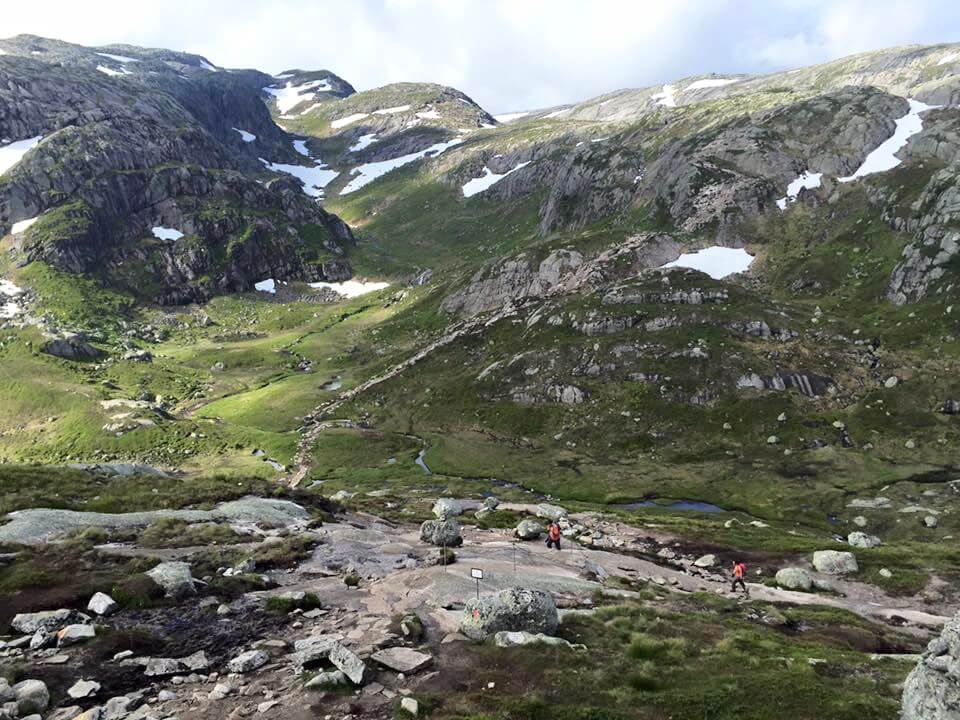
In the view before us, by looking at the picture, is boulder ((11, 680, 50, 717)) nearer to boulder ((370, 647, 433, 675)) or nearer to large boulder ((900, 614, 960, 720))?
boulder ((370, 647, 433, 675))

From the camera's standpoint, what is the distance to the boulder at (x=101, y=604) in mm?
26812

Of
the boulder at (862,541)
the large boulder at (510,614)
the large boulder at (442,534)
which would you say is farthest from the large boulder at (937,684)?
the boulder at (862,541)

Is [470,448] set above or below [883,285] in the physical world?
below

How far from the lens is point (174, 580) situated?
29.6 metres

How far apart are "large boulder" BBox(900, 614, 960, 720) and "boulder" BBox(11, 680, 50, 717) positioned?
3051cm

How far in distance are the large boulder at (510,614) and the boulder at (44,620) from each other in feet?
59.3

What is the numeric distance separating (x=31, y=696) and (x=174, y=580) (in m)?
10.6

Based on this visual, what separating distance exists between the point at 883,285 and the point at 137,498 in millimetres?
187415

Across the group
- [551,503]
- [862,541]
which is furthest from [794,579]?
[551,503]

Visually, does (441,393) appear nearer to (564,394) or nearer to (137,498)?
(564,394)

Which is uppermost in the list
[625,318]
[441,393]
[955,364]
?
[625,318]

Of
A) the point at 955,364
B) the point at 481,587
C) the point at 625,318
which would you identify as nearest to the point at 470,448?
the point at 625,318

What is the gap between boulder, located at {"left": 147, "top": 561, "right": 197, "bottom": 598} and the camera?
96.1 feet

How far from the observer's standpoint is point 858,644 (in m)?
33.0
